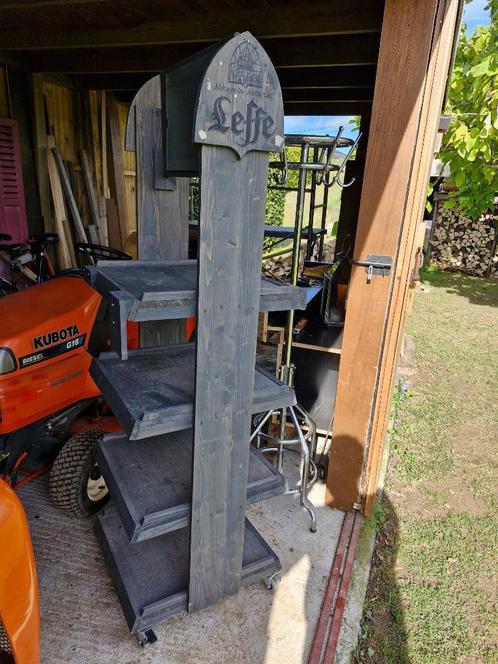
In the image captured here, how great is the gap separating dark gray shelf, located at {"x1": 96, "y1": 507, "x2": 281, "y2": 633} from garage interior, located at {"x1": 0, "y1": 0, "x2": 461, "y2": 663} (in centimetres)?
16

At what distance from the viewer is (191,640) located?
179 centimetres

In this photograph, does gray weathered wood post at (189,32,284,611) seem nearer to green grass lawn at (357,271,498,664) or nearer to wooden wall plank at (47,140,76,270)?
green grass lawn at (357,271,498,664)

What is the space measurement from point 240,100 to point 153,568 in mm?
1829

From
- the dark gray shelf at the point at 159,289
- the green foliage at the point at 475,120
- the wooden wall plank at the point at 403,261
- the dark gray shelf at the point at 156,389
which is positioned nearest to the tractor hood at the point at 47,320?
the dark gray shelf at the point at 156,389

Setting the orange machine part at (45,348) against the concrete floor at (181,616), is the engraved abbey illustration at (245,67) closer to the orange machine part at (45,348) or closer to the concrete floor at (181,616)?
the orange machine part at (45,348)

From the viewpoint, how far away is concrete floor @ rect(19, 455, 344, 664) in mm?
1748

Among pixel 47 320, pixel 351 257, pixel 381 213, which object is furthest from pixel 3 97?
pixel 381 213

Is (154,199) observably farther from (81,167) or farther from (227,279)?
(81,167)

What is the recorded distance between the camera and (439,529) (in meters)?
2.65

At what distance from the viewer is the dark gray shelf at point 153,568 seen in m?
1.73

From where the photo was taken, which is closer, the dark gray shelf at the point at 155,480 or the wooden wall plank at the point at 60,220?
the dark gray shelf at the point at 155,480

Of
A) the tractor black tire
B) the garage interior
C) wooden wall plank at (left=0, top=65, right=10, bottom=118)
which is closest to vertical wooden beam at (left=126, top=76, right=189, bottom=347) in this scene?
the garage interior

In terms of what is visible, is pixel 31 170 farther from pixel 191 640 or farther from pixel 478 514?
pixel 478 514

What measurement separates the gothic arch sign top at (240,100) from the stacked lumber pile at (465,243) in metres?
11.6
